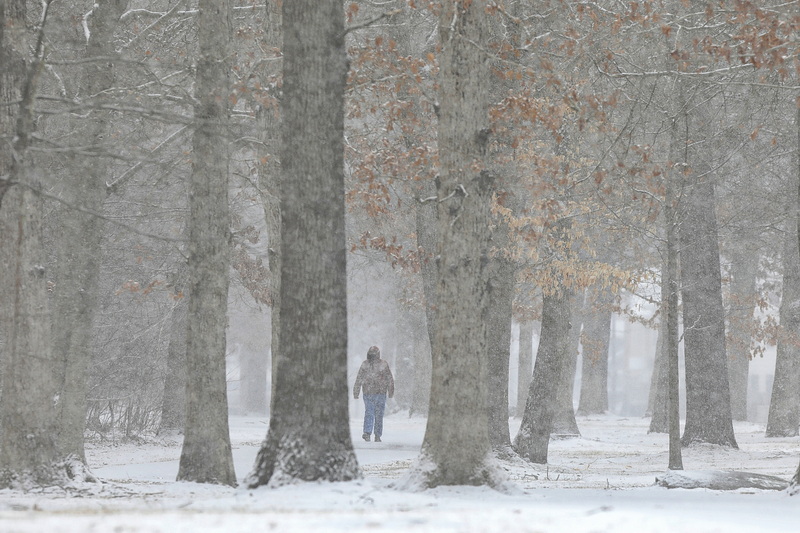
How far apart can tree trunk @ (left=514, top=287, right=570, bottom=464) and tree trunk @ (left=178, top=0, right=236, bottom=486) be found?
730 cm

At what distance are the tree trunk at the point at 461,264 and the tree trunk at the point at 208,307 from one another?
2.50m

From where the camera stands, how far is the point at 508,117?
12.2 meters

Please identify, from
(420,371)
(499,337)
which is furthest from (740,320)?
(499,337)

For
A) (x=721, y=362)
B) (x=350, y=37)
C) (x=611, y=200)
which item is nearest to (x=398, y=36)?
(x=350, y=37)

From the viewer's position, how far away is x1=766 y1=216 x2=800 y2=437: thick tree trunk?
81.6ft

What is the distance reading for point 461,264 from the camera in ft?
31.3

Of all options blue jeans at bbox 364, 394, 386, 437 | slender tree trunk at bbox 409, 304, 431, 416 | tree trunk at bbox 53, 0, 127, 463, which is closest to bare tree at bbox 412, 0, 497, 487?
tree trunk at bbox 53, 0, 127, 463

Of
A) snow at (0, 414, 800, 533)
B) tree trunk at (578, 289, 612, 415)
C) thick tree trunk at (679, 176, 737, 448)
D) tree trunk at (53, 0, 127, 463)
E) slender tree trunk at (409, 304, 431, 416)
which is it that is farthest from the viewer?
tree trunk at (578, 289, 612, 415)

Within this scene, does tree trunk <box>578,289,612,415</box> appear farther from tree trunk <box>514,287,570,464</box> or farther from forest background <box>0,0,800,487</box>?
tree trunk <box>514,287,570,464</box>

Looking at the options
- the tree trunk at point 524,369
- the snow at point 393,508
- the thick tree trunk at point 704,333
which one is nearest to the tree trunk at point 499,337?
the snow at point 393,508

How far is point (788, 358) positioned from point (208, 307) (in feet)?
63.1

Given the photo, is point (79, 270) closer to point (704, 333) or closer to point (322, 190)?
point (322, 190)

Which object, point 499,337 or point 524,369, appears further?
point 524,369

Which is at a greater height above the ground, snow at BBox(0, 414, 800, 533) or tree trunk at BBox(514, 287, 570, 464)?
tree trunk at BBox(514, 287, 570, 464)
